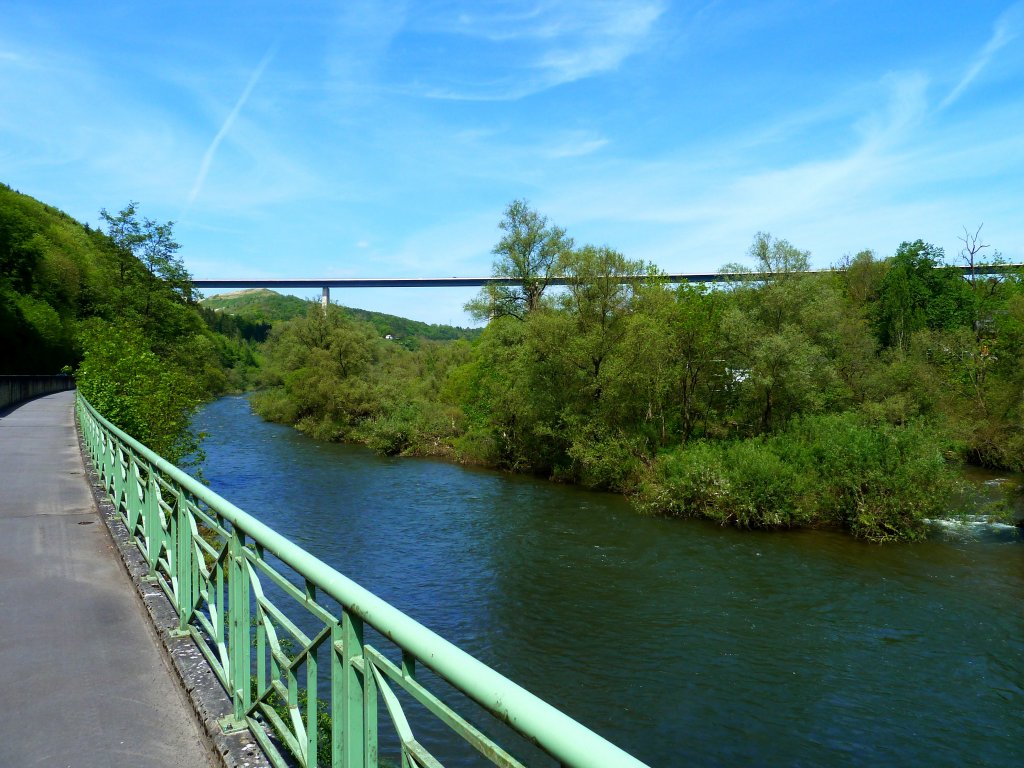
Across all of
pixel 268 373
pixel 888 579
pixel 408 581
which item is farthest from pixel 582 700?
pixel 268 373

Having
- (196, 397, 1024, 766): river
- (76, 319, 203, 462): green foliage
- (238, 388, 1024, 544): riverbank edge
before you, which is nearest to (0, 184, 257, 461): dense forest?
(76, 319, 203, 462): green foliage

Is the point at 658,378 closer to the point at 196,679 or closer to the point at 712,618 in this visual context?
the point at 712,618

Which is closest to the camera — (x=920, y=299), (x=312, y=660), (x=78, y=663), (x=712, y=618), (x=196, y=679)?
(x=312, y=660)

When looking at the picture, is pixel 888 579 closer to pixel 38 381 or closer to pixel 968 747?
pixel 968 747

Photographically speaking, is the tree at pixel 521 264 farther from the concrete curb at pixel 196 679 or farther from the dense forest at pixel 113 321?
the concrete curb at pixel 196 679

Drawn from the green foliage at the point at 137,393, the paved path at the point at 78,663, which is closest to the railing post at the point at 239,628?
the paved path at the point at 78,663

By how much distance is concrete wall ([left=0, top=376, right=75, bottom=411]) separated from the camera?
94.5 ft

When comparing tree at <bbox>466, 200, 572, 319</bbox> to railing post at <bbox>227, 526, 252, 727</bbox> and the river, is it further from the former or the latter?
railing post at <bbox>227, 526, 252, 727</bbox>

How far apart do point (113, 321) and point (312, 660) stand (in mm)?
28282

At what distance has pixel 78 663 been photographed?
13.1ft

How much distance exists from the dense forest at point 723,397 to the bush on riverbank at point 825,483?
0.16ft

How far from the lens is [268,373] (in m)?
65.0

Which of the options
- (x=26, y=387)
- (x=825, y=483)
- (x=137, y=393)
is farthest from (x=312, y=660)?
(x=26, y=387)

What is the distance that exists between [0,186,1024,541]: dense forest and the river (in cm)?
230
